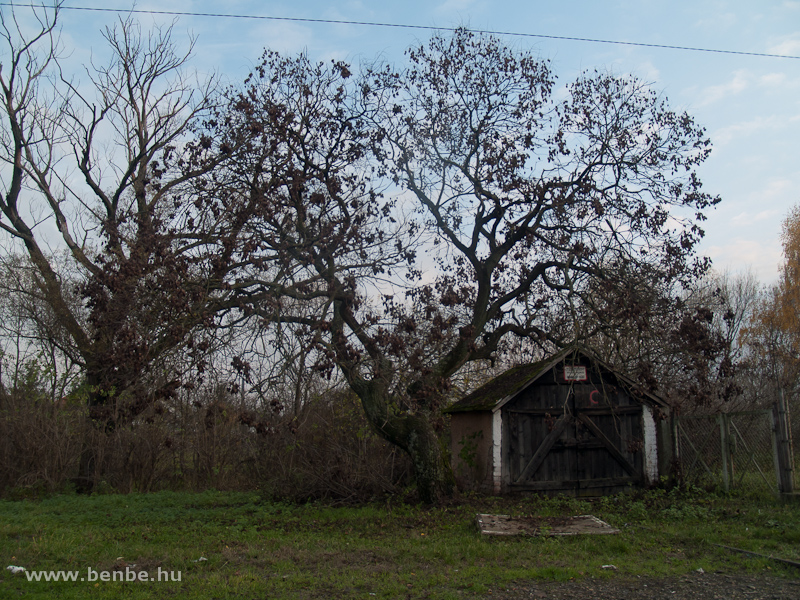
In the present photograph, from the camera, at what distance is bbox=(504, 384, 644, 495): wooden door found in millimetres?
15797

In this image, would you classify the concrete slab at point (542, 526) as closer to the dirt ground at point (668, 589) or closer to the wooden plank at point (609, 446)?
the dirt ground at point (668, 589)

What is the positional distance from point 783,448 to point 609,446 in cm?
Answer: 445

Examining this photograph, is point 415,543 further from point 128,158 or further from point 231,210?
point 128,158

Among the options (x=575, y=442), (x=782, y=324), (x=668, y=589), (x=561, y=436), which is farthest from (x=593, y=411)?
(x=782, y=324)

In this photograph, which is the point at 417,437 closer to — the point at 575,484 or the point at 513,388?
the point at 513,388

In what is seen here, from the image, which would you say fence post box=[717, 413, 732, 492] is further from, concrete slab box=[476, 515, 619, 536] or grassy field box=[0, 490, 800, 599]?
concrete slab box=[476, 515, 619, 536]

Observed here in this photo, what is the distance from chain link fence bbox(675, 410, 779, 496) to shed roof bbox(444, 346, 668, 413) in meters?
1.16

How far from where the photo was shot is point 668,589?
6.99 meters

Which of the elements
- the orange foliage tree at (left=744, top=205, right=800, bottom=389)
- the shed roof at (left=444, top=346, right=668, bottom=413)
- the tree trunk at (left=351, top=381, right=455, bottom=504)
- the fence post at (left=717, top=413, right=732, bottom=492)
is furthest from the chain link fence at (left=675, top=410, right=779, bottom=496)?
the orange foliage tree at (left=744, top=205, right=800, bottom=389)

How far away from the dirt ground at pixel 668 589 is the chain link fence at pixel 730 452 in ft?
21.1

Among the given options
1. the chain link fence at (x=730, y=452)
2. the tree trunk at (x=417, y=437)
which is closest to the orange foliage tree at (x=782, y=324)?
the chain link fence at (x=730, y=452)

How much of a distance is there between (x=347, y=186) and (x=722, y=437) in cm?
1042

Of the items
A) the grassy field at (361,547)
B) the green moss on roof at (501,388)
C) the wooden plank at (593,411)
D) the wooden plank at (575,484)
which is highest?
the green moss on roof at (501,388)

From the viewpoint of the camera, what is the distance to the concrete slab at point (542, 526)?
989cm
